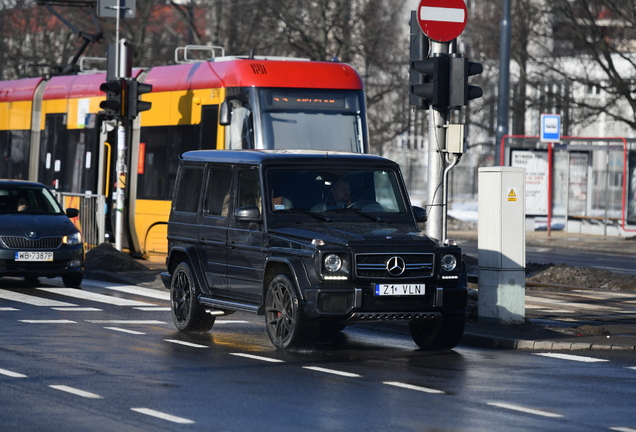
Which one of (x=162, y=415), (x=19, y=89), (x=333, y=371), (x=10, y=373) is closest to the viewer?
(x=162, y=415)

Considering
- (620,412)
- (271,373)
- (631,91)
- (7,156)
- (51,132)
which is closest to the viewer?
(620,412)

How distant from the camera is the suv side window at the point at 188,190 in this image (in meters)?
13.6

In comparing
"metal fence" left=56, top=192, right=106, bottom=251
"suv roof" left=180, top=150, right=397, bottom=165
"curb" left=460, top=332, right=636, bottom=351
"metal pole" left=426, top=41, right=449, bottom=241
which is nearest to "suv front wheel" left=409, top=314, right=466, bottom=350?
"curb" left=460, top=332, right=636, bottom=351

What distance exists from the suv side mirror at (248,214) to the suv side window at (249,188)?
177mm

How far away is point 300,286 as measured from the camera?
11.3m

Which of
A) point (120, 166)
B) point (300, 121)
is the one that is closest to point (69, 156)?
point (120, 166)

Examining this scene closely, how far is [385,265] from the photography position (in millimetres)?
11336

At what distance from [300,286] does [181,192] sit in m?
3.07

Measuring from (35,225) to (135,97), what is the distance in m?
3.99

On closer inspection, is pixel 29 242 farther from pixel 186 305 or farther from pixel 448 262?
pixel 448 262

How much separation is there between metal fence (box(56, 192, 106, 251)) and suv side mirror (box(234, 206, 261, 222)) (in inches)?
439

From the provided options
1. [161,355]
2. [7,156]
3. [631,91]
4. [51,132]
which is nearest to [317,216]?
[161,355]

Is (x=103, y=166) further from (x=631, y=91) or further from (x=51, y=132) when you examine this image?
(x=631, y=91)

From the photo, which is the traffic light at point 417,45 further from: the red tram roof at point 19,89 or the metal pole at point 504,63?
the red tram roof at point 19,89
